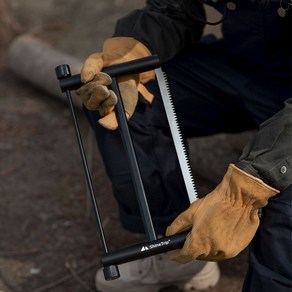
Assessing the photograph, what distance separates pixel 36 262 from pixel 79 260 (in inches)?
5.7

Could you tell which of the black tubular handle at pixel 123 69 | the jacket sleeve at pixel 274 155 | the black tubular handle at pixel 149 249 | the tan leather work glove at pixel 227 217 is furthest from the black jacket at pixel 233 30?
the black tubular handle at pixel 149 249

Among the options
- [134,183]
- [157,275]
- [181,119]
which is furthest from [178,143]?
[157,275]

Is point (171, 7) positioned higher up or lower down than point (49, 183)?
higher up

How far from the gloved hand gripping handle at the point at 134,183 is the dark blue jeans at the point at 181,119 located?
0.73 ft

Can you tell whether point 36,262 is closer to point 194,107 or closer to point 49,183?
point 49,183

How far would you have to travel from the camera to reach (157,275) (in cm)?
226

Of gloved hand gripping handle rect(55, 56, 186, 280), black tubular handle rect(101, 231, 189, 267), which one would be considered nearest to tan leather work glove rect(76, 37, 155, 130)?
gloved hand gripping handle rect(55, 56, 186, 280)

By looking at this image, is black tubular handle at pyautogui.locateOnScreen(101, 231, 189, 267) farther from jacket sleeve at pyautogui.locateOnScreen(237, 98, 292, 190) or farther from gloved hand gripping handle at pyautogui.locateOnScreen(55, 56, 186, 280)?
jacket sleeve at pyautogui.locateOnScreen(237, 98, 292, 190)

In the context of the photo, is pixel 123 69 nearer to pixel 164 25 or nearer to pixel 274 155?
pixel 164 25

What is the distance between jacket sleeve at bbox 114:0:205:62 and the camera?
7.29 feet

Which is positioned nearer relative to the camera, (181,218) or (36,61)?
(181,218)

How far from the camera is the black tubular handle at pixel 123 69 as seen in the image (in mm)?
1956

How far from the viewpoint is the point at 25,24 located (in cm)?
427

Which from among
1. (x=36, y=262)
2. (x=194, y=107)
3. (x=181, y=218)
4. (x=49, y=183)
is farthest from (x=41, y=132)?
(x=181, y=218)
